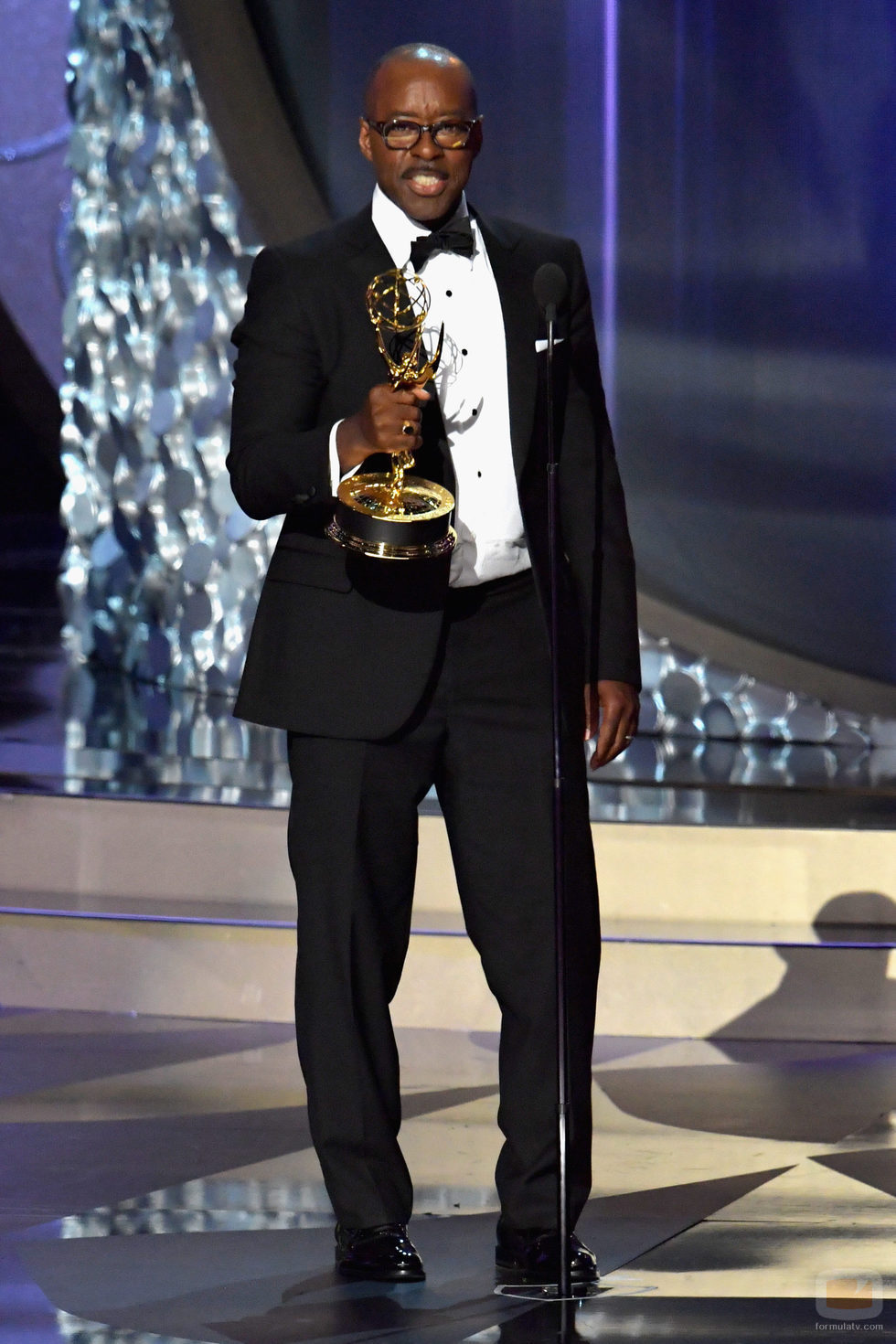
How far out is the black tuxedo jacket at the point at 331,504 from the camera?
2.45m

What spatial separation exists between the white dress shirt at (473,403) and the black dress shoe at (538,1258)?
784 millimetres

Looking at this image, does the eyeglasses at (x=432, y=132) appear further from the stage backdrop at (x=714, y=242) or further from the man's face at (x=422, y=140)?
the stage backdrop at (x=714, y=242)

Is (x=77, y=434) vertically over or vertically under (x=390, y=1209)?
over

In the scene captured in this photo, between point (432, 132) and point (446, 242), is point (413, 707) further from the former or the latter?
point (432, 132)

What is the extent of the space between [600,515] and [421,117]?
539mm

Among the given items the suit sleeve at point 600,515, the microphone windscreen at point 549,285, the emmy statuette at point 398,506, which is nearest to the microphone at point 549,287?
the microphone windscreen at point 549,285

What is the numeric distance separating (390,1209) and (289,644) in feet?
2.25

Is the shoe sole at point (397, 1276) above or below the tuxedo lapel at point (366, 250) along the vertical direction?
below

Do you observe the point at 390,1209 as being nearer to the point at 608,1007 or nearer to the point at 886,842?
the point at 608,1007

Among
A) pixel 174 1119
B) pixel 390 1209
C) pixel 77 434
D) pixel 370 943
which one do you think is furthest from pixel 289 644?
pixel 77 434

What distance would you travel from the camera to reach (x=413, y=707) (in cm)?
245

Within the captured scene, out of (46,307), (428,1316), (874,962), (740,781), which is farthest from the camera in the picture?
(46,307)

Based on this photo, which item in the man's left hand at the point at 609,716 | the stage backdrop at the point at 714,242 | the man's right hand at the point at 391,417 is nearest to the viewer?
the man's right hand at the point at 391,417

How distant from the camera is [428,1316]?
2.33 m
